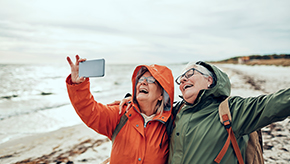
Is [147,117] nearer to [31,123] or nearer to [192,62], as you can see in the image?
[192,62]

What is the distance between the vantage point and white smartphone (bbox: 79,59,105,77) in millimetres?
2365

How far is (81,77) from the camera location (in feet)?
8.21

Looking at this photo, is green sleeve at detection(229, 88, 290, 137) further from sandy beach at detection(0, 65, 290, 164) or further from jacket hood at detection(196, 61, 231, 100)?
sandy beach at detection(0, 65, 290, 164)

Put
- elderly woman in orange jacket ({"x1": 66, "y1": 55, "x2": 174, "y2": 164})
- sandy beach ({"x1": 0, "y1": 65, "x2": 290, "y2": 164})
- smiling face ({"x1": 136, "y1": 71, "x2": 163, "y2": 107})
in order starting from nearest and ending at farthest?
elderly woman in orange jacket ({"x1": 66, "y1": 55, "x2": 174, "y2": 164}) → smiling face ({"x1": 136, "y1": 71, "x2": 163, "y2": 107}) → sandy beach ({"x1": 0, "y1": 65, "x2": 290, "y2": 164})

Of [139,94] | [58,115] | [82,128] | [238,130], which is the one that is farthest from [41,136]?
[238,130]

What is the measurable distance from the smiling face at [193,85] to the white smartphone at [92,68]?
1.06 metres

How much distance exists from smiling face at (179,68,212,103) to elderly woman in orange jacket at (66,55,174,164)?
1.23ft

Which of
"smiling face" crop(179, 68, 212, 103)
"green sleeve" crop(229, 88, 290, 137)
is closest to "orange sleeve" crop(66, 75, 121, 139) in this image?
"smiling face" crop(179, 68, 212, 103)

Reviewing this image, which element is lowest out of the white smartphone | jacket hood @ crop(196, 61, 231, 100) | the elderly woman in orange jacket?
the elderly woman in orange jacket

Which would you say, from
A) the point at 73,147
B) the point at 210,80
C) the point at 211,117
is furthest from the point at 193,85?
the point at 73,147

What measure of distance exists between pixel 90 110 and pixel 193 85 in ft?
4.45

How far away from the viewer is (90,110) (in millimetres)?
2557

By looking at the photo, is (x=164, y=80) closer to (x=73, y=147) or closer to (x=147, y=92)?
(x=147, y=92)

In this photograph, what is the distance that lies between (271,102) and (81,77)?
6.85ft
